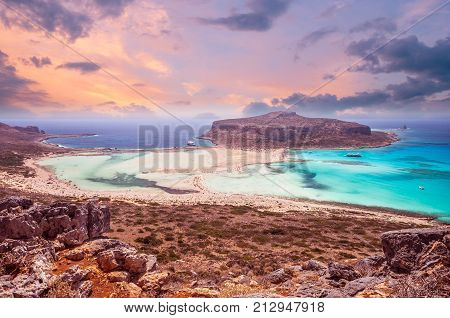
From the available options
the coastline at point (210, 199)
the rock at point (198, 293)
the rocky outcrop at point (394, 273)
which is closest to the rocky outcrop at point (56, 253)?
the rock at point (198, 293)

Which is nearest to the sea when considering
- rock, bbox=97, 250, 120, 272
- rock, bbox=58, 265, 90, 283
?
rock, bbox=97, 250, 120, 272

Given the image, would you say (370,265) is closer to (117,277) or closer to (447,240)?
(447,240)

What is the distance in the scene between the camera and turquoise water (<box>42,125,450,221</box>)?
55.8 metres

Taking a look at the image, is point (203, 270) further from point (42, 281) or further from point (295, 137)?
point (295, 137)

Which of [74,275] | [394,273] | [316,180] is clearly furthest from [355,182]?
[74,275]

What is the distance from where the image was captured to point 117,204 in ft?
138

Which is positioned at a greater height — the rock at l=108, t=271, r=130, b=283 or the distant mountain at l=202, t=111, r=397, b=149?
the distant mountain at l=202, t=111, r=397, b=149

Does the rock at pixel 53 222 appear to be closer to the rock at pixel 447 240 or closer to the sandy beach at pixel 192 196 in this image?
the rock at pixel 447 240

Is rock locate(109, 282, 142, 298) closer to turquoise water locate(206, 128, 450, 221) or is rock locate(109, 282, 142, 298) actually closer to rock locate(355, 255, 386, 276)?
rock locate(355, 255, 386, 276)

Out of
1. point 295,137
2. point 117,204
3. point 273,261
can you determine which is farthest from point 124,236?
point 295,137

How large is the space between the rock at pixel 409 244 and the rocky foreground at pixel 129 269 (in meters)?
0.03

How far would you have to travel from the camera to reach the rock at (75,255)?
11.9 meters

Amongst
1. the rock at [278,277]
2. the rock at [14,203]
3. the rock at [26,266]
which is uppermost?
the rock at [14,203]

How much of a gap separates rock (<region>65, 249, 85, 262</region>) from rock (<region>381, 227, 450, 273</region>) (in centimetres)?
1280
